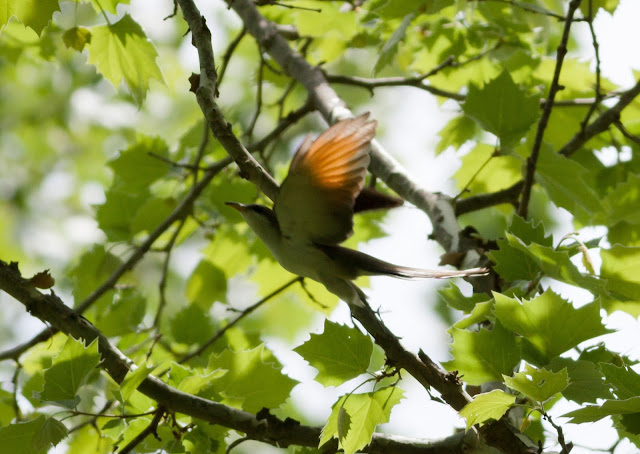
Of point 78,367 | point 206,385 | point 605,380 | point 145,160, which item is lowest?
point 605,380

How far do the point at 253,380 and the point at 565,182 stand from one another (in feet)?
3.84

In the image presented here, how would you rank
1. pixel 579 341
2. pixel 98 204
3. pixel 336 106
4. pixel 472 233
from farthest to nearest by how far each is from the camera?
pixel 98 204, pixel 336 106, pixel 472 233, pixel 579 341

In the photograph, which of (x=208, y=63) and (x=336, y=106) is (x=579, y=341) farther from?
(x=336, y=106)

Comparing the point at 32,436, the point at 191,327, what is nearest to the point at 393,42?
the point at 191,327

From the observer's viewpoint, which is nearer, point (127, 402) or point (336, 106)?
point (127, 402)

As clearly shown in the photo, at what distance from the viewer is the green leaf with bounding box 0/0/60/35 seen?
6.24 feet

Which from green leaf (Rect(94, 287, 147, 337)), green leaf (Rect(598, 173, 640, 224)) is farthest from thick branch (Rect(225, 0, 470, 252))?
green leaf (Rect(94, 287, 147, 337))

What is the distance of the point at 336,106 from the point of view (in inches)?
90.9

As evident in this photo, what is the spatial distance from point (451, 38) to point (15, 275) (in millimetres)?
1950

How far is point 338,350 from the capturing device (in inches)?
64.2

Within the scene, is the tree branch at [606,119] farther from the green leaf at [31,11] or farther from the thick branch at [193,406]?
the green leaf at [31,11]

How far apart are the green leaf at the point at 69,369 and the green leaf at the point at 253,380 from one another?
37 cm

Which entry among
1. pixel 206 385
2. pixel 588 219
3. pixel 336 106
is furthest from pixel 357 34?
pixel 206 385

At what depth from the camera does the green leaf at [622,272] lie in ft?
5.24
